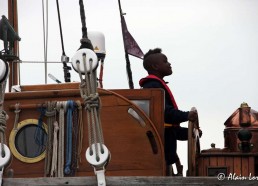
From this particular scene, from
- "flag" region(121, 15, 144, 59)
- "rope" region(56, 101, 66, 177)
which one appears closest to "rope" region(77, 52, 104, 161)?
"rope" region(56, 101, 66, 177)

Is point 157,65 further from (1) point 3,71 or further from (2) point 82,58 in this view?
(1) point 3,71

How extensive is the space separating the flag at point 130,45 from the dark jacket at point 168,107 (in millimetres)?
3659

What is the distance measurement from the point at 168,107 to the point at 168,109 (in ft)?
0.15

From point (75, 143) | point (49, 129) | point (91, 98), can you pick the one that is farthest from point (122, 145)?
point (91, 98)

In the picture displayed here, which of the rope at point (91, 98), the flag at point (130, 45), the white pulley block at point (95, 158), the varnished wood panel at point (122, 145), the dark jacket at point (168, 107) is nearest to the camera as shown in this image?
the white pulley block at point (95, 158)

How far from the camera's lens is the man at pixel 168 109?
10418 millimetres

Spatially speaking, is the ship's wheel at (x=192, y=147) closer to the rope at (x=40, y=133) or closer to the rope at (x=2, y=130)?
the rope at (x=40, y=133)

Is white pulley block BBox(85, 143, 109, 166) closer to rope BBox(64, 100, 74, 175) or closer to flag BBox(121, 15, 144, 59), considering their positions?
rope BBox(64, 100, 74, 175)

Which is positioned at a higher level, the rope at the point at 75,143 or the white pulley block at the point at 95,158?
the rope at the point at 75,143

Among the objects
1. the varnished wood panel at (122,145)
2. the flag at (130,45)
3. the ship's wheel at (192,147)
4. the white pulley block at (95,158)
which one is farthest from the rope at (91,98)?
the flag at (130,45)

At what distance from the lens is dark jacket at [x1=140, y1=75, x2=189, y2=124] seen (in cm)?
1036

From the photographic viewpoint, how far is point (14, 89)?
10.9 meters

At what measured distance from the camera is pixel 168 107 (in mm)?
10547

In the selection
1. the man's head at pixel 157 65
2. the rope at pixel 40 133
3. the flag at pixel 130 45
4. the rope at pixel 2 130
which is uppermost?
the flag at pixel 130 45
